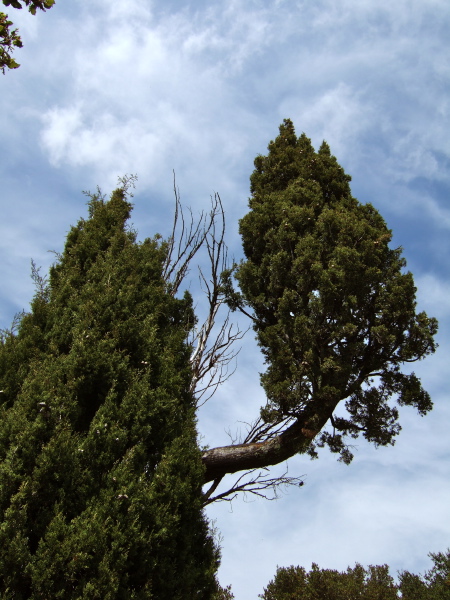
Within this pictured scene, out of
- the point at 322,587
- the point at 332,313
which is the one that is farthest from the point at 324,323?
the point at 322,587

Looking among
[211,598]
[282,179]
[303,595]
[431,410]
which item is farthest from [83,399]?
[303,595]

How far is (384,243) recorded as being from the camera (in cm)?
789

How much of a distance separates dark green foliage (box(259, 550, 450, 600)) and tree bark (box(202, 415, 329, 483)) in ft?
23.0

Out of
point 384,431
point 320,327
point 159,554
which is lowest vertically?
point 159,554

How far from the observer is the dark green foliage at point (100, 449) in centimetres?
393

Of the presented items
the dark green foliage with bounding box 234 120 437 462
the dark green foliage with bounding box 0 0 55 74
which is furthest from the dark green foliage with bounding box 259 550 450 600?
the dark green foliage with bounding box 0 0 55 74

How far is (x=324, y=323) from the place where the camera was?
23.4 feet

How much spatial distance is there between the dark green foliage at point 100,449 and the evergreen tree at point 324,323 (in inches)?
66.4

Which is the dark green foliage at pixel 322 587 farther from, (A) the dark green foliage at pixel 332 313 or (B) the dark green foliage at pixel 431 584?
(A) the dark green foliage at pixel 332 313

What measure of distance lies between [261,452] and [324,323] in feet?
7.11

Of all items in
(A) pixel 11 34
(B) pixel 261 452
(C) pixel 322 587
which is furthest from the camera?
(C) pixel 322 587

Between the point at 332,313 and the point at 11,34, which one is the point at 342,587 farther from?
the point at 11,34

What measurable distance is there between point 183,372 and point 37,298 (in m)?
2.12

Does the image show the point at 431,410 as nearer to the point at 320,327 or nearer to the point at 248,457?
the point at 320,327
